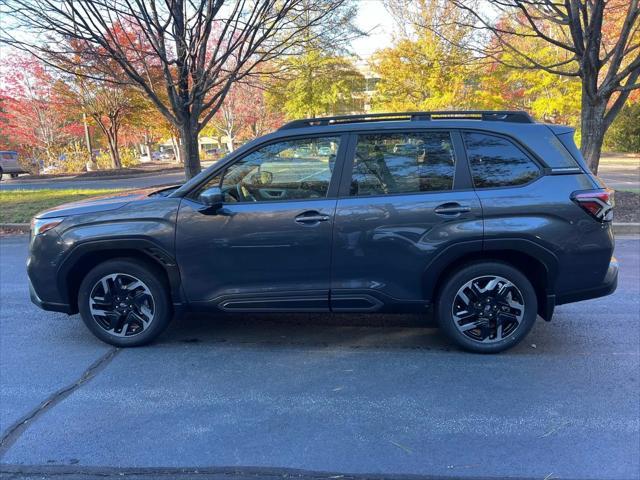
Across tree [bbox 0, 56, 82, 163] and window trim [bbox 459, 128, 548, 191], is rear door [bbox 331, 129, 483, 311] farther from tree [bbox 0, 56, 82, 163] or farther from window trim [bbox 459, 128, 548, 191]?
tree [bbox 0, 56, 82, 163]

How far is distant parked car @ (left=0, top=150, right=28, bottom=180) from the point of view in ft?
91.4

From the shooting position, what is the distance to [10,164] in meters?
28.3

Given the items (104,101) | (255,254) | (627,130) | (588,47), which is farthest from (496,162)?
(627,130)

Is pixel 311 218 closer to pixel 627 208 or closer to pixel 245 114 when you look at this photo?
pixel 627 208

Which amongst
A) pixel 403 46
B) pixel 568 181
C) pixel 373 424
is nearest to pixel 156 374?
pixel 373 424

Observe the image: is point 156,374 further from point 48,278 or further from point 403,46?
point 403,46

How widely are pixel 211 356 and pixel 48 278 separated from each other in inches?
59.7

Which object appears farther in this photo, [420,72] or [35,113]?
[35,113]

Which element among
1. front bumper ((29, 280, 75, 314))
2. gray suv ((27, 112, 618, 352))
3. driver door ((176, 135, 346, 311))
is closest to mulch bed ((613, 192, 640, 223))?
gray suv ((27, 112, 618, 352))

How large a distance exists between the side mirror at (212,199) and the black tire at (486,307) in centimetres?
191

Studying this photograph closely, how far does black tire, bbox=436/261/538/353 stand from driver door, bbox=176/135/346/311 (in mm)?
991

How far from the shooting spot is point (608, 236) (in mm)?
3762

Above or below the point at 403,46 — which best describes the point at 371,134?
below

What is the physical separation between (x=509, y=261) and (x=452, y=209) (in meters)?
0.67
